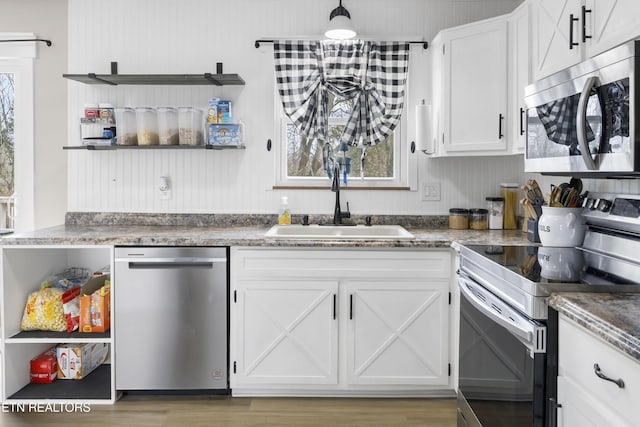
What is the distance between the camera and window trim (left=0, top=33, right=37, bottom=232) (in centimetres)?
326

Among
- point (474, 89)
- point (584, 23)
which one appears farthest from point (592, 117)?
point (474, 89)

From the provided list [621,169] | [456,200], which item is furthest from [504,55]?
[621,169]

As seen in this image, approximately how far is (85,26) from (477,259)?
2696 mm

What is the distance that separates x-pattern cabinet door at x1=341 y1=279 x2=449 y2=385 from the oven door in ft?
1.44

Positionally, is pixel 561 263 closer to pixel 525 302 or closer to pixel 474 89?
pixel 525 302

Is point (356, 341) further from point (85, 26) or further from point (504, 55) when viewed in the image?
point (85, 26)

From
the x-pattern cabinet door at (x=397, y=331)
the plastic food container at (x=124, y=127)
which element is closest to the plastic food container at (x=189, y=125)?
the plastic food container at (x=124, y=127)

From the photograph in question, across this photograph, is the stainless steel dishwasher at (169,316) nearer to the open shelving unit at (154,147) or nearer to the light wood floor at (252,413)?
the light wood floor at (252,413)

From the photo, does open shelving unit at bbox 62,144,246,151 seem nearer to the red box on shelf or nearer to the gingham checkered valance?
the gingham checkered valance

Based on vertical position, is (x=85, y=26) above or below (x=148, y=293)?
above

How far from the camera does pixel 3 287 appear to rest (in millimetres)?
2615

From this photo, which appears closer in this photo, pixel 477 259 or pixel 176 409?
pixel 477 259

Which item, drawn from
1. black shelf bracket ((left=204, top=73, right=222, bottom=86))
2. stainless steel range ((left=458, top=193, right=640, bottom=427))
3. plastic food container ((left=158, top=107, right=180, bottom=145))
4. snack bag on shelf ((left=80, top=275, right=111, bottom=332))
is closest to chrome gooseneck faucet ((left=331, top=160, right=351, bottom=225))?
black shelf bracket ((left=204, top=73, right=222, bottom=86))

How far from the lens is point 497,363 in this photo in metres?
→ 1.74
